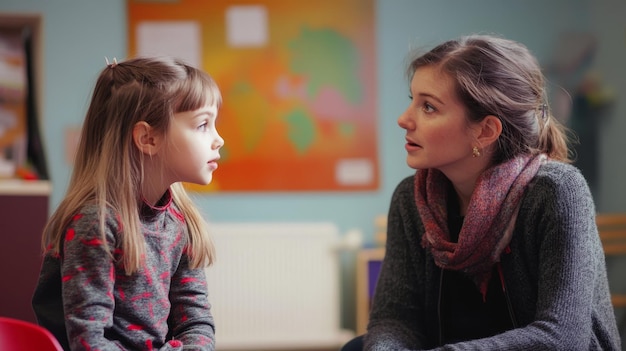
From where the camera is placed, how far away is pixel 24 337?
1.17 metres

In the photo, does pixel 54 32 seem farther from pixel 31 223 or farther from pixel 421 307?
pixel 421 307

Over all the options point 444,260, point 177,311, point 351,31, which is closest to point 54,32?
point 351,31

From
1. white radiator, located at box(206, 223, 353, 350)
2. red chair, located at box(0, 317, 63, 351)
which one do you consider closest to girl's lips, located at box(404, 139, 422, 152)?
red chair, located at box(0, 317, 63, 351)

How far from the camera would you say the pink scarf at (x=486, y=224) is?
140cm

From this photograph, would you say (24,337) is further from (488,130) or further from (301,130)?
(301,130)

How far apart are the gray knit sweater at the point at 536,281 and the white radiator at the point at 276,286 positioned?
1.36 metres

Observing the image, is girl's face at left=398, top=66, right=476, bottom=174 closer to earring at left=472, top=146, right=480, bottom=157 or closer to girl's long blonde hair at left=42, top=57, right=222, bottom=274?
earring at left=472, top=146, right=480, bottom=157

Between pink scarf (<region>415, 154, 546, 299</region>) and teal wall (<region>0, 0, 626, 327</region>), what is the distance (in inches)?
63.1

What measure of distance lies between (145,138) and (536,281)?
0.79m

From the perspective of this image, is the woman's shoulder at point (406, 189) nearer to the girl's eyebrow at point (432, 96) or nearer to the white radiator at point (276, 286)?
the girl's eyebrow at point (432, 96)

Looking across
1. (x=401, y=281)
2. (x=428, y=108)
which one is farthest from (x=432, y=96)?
(x=401, y=281)

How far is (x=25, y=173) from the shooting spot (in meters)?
2.78

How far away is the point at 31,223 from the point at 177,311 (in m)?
1.41

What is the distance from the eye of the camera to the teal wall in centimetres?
297
